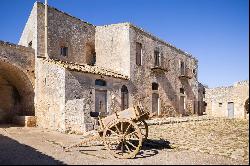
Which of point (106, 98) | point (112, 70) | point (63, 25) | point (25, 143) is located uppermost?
point (63, 25)

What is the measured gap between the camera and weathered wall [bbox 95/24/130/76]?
1916cm

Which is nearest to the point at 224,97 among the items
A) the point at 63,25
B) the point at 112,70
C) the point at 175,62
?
the point at 175,62

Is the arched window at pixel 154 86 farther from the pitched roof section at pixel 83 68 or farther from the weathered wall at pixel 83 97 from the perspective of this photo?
the weathered wall at pixel 83 97

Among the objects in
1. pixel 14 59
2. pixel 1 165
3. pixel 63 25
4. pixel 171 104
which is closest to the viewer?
pixel 1 165

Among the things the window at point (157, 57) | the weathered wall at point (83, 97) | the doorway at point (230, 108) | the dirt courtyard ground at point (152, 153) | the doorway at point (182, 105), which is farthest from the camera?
the doorway at point (230, 108)

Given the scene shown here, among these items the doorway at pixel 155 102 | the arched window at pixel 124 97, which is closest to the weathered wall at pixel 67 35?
the arched window at pixel 124 97

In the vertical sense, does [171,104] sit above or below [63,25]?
below

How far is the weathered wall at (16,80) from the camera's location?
15297 millimetres

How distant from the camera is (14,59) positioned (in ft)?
50.6

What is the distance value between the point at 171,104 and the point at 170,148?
1516 cm

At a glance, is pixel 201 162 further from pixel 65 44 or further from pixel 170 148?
pixel 65 44

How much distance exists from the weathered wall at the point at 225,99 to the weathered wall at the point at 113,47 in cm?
1438

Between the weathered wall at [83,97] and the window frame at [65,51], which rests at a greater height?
the window frame at [65,51]

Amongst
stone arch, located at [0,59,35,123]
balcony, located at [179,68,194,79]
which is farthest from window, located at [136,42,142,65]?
stone arch, located at [0,59,35,123]
